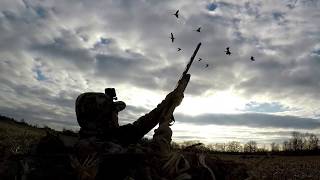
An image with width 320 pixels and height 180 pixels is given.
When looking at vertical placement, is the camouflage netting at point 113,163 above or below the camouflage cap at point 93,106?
below

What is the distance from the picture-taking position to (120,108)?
7.74 meters

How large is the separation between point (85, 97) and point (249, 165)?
109 inches

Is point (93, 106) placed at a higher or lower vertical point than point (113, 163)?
higher

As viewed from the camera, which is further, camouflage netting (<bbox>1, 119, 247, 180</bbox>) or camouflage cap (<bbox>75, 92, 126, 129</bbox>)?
camouflage cap (<bbox>75, 92, 126, 129</bbox>)

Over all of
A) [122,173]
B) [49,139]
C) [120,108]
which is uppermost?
[120,108]

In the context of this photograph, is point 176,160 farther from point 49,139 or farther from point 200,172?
point 49,139

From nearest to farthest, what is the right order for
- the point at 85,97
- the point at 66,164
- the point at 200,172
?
the point at 66,164 < the point at 200,172 < the point at 85,97

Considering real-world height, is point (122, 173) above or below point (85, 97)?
below

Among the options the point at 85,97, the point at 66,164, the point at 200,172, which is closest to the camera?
the point at 66,164

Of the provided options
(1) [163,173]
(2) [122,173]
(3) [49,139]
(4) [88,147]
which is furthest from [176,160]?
(3) [49,139]

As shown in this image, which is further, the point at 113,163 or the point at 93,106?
the point at 93,106

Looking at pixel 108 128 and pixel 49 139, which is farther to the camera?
pixel 108 128

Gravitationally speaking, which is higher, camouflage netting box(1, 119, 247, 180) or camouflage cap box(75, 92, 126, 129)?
camouflage cap box(75, 92, 126, 129)

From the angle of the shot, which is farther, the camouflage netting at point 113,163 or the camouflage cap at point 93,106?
the camouflage cap at point 93,106
